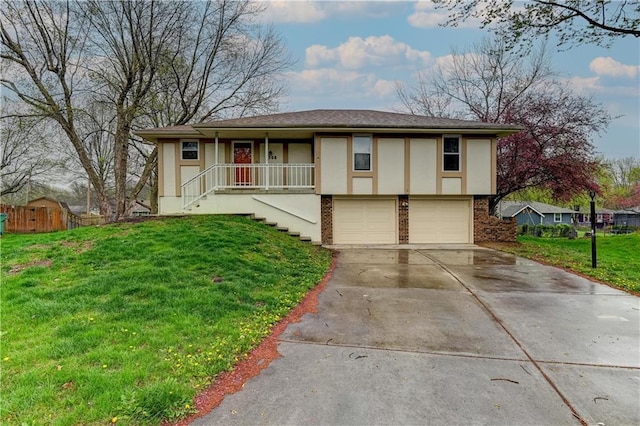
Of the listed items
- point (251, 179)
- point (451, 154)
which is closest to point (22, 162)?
point (251, 179)

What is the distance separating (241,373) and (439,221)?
37.0 ft

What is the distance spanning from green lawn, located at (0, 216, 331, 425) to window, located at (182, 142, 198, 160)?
5.94 meters

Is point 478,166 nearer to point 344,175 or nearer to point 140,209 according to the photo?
point 344,175

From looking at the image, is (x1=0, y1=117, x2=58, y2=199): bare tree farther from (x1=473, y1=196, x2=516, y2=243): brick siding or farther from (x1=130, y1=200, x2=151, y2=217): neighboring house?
(x1=473, y1=196, x2=516, y2=243): brick siding

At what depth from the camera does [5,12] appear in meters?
14.1

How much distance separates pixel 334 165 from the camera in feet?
40.7

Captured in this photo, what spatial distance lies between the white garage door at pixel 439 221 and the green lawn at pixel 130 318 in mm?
5963

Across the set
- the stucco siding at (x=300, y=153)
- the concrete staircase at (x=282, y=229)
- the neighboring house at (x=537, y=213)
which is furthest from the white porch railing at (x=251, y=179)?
the neighboring house at (x=537, y=213)

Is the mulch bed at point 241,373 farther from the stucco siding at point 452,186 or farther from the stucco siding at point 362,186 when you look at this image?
the stucco siding at point 452,186

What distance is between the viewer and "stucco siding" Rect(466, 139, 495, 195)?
12.8m

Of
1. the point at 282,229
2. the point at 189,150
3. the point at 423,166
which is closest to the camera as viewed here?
the point at 282,229

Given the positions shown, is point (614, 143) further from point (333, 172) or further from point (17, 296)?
point (17, 296)

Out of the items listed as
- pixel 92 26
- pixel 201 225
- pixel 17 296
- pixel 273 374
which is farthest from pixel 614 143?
pixel 92 26

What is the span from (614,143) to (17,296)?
A: 2368cm
